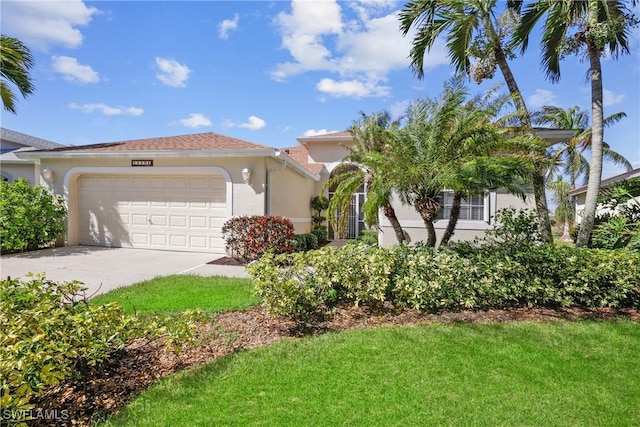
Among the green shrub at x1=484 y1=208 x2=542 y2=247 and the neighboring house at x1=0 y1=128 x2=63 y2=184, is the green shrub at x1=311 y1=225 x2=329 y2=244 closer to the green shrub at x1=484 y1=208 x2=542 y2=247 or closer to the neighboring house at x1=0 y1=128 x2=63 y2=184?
the green shrub at x1=484 y1=208 x2=542 y2=247

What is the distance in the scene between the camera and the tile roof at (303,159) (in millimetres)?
15336

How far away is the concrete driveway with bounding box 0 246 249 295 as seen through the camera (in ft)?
23.8

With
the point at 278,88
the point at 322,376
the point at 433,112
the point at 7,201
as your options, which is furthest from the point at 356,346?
the point at 7,201

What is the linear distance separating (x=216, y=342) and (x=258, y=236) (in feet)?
16.9

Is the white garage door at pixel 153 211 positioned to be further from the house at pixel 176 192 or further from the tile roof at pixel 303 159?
the tile roof at pixel 303 159

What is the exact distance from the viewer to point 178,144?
1139 cm

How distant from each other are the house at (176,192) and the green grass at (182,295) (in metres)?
3.60

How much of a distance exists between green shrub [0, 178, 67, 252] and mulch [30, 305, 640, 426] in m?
9.13

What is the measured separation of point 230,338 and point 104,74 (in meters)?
11.1

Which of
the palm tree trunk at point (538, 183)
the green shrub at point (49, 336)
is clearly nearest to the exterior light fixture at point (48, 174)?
the green shrub at point (49, 336)

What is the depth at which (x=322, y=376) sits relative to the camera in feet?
11.0

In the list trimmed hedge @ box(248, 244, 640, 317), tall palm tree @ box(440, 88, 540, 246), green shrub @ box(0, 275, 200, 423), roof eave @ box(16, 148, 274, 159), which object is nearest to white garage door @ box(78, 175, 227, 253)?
roof eave @ box(16, 148, 274, 159)

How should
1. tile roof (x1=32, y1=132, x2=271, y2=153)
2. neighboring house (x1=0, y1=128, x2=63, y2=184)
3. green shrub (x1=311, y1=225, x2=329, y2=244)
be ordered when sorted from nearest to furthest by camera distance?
tile roof (x1=32, y1=132, x2=271, y2=153)
green shrub (x1=311, y1=225, x2=329, y2=244)
neighboring house (x1=0, y1=128, x2=63, y2=184)

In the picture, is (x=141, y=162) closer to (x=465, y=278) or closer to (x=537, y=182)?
(x=465, y=278)
